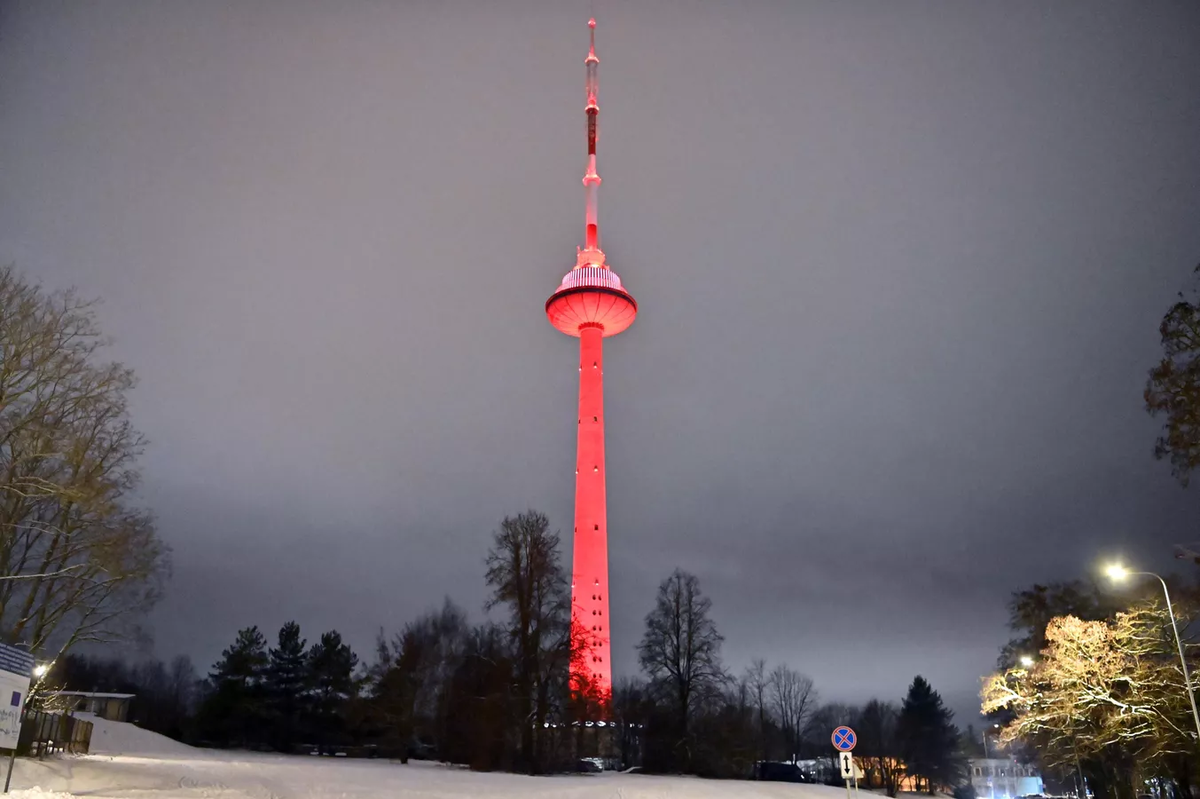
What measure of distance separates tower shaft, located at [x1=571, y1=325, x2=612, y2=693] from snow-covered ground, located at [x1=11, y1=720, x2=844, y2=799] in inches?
1248

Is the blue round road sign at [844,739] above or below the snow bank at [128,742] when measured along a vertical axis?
above

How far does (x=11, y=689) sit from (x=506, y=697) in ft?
86.5

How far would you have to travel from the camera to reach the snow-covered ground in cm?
2036

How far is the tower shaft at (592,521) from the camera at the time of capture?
2633 inches

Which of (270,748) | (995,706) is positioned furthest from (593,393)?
(995,706)

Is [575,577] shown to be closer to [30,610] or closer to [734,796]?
[734,796]

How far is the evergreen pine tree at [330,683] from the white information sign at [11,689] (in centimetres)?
4055

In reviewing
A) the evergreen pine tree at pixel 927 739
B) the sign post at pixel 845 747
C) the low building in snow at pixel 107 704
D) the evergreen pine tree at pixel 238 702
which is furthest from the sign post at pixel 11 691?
the evergreen pine tree at pixel 927 739

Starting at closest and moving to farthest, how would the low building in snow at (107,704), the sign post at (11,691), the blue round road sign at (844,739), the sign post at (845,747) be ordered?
1. the sign post at (11,691)
2. the sign post at (845,747)
3. the blue round road sign at (844,739)
4. the low building in snow at (107,704)

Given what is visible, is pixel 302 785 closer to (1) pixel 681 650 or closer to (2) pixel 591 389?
(1) pixel 681 650

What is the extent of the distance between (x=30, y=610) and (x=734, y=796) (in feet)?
78.1

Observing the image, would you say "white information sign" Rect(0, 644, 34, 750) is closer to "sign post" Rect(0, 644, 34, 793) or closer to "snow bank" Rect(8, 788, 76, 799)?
"sign post" Rect(0, 644, 34, 793)

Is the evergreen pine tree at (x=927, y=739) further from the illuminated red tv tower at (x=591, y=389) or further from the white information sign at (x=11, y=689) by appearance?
the white information sign at (x=11, y=689)

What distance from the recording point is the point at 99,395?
73.1 ft
